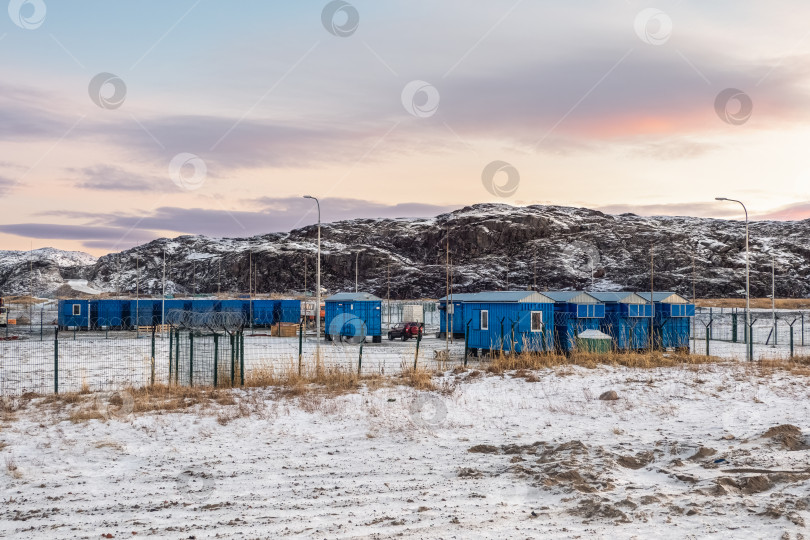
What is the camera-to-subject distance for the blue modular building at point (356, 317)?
128ft

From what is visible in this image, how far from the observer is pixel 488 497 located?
29.2 ft

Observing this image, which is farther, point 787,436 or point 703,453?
point 787,436

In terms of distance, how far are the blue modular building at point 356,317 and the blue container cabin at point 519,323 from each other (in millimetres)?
10891

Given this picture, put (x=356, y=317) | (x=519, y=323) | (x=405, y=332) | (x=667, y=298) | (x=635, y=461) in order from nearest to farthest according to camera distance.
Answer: (x=635, y=461) < (x=519, y=323) < (x=667, y=298) < (x=356, y=317) < (x=405, y=332)

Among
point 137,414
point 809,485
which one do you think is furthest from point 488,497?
point 137,414

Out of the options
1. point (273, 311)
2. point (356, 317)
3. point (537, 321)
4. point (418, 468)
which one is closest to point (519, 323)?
point (537, 321)

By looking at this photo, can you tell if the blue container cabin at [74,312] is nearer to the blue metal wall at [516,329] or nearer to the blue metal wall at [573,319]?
the blue metal wall at [516,329]

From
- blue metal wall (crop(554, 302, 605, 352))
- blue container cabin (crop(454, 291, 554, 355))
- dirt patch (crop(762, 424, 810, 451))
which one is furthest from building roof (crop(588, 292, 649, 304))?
dirt patch (crop(762, 424, 810, 451))

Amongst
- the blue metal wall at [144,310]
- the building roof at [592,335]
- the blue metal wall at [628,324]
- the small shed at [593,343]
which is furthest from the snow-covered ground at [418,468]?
the blue metal wall at [144,310]

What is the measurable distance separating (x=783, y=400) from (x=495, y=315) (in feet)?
45.8

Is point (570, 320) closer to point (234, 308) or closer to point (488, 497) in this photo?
point (488, 497)

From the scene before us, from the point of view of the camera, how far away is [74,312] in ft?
171

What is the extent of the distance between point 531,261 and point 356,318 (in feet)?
431

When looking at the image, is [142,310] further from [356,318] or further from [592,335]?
[592,335]
